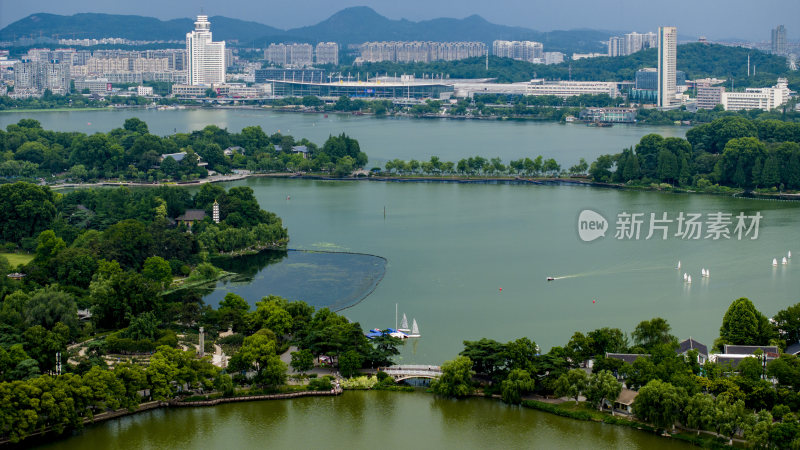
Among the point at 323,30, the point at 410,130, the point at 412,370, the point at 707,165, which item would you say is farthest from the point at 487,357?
the point at 323,30

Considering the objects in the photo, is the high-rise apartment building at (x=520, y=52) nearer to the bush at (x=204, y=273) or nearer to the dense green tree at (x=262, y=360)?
the bush at (x=204, y=273)

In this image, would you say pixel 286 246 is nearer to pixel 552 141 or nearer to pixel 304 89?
pixel 552 141

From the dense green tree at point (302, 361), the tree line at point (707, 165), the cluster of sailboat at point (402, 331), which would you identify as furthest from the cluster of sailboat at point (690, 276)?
the tree line at point (707, 165)

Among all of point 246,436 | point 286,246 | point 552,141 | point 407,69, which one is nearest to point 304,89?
point 407,69

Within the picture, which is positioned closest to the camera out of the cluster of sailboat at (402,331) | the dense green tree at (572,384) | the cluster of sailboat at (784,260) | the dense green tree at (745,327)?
the dense green tree at (572,384)

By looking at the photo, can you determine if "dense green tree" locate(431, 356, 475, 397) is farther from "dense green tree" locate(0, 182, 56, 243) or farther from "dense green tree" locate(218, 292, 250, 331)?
"dense green tree" locate(0, 182, 56, 243)

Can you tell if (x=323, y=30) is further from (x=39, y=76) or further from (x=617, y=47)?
(x=39, y=76)
